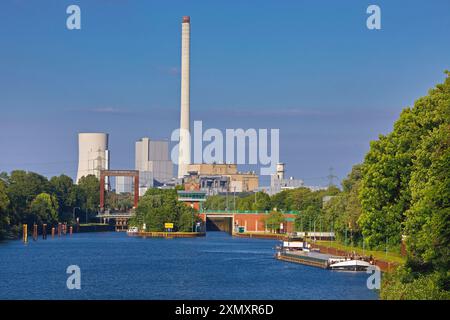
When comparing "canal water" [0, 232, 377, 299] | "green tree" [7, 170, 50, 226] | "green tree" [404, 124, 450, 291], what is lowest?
"canal water" [0, 232, 377, 299]

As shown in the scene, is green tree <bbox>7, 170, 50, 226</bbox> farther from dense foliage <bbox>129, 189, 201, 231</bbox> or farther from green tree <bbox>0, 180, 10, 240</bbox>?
dense foliage <bbox>129, 189, 201, 231</bbox>

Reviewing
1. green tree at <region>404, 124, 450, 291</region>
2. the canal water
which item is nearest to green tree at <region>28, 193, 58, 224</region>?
the canal water

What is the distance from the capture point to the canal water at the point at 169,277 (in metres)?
46.3

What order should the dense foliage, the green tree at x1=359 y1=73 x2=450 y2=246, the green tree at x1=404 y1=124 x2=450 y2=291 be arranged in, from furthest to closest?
1. the dense foliage
2. the green tree at x1=359 y1=73 x2=450 y2=246
3. the green tree at x1=404 y1=124 x2=450 y2=291

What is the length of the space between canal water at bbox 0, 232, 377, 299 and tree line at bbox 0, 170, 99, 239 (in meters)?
22.5

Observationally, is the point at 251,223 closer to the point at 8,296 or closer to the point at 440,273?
the point at 8,296

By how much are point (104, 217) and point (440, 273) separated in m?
138

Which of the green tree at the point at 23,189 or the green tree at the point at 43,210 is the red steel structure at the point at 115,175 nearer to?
the green tree at the point at 23,189

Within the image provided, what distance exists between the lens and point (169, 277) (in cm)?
5622

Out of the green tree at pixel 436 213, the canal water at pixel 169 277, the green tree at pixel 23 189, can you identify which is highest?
the green tree at pixel 23 189

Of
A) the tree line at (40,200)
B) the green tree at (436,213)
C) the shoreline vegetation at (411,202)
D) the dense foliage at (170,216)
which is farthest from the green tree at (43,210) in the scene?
the green tree at (436,213)

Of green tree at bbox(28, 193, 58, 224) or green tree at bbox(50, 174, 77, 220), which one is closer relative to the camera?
green tree at bbox(28, 193, 58, 224)

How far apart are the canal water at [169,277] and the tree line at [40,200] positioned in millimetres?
22502

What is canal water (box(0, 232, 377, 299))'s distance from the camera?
152ft
